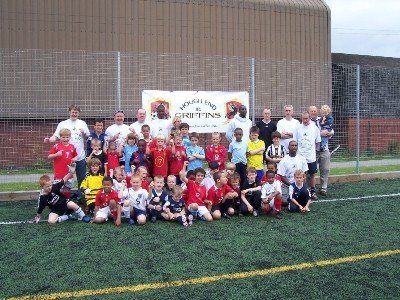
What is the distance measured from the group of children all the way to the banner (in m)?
1.49

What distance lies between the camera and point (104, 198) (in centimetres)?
685

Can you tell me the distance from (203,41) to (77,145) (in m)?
9.53

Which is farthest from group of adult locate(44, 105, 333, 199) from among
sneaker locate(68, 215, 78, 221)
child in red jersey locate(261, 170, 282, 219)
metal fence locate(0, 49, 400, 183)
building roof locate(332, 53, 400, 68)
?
building roof locate(332, 53, 400, 68)

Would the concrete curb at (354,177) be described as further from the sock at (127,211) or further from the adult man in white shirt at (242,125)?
the adult man in white shirt at (242,125)

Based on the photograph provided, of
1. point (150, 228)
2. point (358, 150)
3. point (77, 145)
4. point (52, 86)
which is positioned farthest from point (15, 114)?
point (358, 150)

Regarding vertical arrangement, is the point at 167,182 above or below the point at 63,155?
below

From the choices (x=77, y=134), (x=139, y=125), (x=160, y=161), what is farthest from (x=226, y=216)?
(x=77, y=134)

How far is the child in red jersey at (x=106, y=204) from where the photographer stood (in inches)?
265

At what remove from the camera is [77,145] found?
805cm

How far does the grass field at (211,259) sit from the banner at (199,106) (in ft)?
10.2

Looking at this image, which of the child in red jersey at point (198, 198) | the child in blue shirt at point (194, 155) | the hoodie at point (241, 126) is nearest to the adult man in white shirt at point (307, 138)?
the hoodie at point (241, 126)

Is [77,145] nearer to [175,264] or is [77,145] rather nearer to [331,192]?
[175,264]

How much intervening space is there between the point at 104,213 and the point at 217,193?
1.80 meters

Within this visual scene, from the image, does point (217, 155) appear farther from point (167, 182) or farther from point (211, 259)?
point (211, 259)
